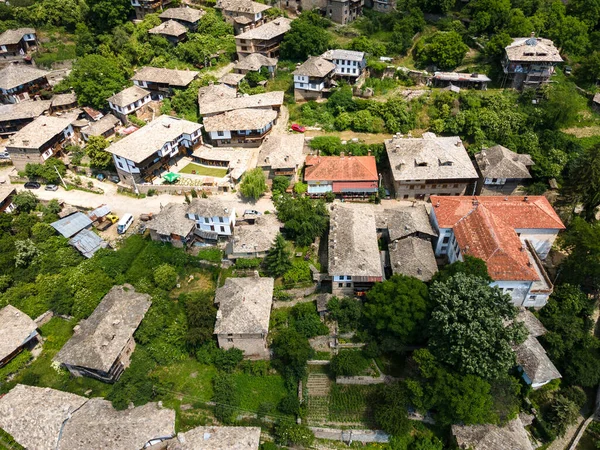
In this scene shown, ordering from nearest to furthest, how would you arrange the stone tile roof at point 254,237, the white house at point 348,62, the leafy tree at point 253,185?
the stone tile roof at point 254,237, the leafy tree at point 253,185, the white house at point 348,62

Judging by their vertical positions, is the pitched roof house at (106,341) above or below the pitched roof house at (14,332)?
above

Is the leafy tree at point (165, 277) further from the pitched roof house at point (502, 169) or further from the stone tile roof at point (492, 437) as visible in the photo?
the pitched roof house at point (502, 169)

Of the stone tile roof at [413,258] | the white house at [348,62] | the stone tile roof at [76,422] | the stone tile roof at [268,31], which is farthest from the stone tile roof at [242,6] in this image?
the stone tile roof at [76,422]

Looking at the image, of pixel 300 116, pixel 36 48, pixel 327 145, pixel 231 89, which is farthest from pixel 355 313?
pixel 36 48

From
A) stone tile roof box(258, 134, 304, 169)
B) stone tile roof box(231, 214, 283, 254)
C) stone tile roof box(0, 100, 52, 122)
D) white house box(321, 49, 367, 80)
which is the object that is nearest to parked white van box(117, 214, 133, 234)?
stone tile roof box(231, 214, 283, 254)

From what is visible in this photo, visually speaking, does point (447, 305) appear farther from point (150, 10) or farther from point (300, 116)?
point (150, 10)

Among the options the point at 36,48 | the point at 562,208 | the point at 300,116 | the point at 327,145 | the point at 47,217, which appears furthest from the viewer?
the point at 36,48
